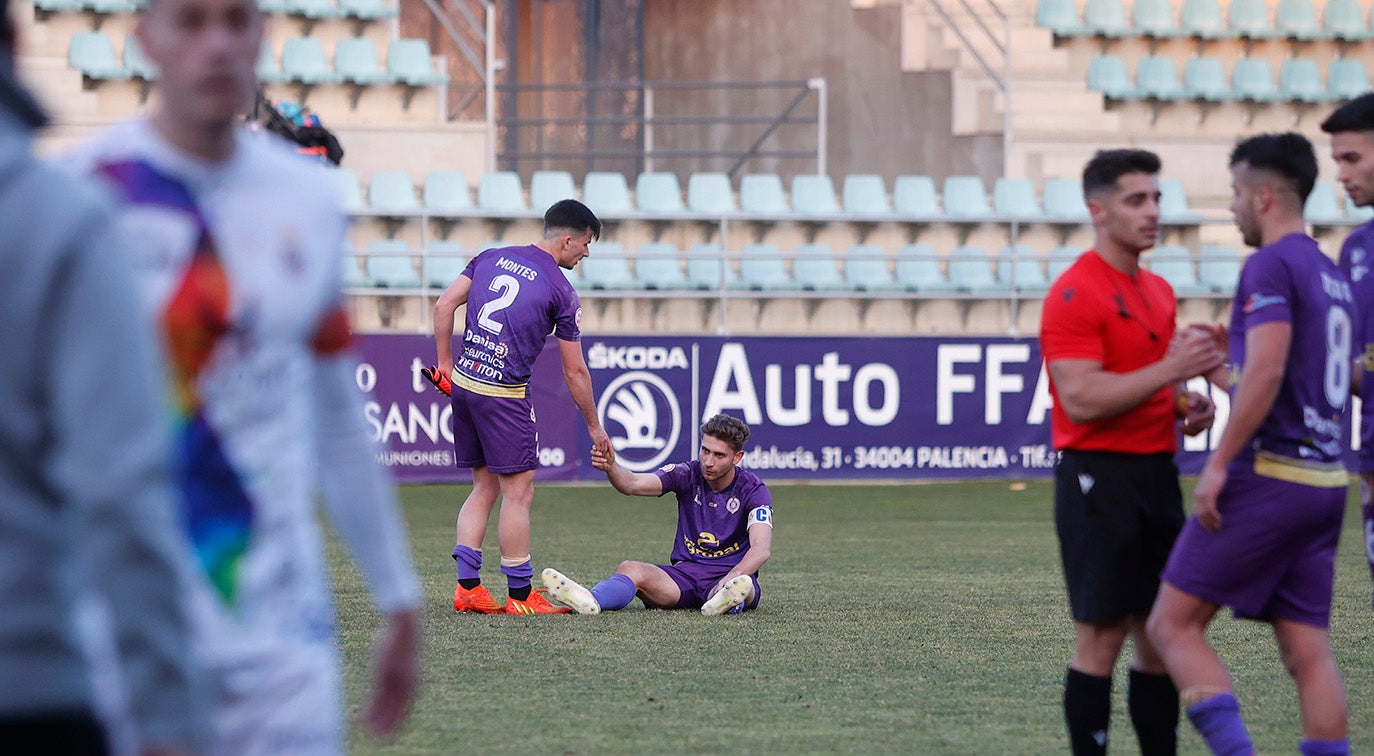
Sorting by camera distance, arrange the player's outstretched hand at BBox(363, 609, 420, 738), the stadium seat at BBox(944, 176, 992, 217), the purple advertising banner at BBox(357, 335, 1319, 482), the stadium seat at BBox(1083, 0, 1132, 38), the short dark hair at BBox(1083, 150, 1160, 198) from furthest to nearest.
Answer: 1. the stadium seat at BBox(1083, 0, 1132, 38)
2. the stadium seat at BBox(944, 176, 992, 217)
3. the purple advertising banner at BBox(357, 335, 1319, 482)
4. the short dark hair at BBox(1083, 150, 1160, 198)
5. the player's outstretched hand at BBox(363, 609, 420, 738)

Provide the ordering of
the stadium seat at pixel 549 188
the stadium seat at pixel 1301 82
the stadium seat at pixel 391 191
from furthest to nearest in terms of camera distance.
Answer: the stadium seat at pixel 1301 82
the stadium seat at pixel 549 188
the stadium seat at pixel 391 191

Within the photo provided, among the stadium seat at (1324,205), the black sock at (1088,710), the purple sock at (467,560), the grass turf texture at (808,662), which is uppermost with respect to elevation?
the stadium seat at (1324,205)

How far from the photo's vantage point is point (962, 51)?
23.8 metres

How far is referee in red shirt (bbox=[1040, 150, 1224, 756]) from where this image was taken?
183 inches

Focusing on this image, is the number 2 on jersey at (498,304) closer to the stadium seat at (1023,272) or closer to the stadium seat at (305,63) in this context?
the stadium seat at (1023,272)

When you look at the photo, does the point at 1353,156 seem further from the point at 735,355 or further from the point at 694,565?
the point at 735,355

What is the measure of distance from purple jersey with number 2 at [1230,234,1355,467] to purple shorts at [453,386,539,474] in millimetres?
4585

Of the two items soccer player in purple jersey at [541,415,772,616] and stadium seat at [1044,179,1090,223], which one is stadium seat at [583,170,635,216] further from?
soccer player in purple jersey at [541,415,772,616]

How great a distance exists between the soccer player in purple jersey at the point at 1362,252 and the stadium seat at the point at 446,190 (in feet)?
46.0

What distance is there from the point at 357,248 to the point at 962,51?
9.46 metres

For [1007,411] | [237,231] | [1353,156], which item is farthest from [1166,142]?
[237,231]

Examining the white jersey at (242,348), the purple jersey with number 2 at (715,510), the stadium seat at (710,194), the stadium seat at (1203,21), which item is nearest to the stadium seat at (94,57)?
the stadium seat at (710,194)

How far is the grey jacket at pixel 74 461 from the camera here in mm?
1773

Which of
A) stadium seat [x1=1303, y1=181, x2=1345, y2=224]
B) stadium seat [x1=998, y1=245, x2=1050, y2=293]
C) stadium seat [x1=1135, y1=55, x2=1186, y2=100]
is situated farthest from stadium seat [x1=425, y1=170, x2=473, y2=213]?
stadium seat [x1=1303, y1=181, x2=1345, y2=224]
